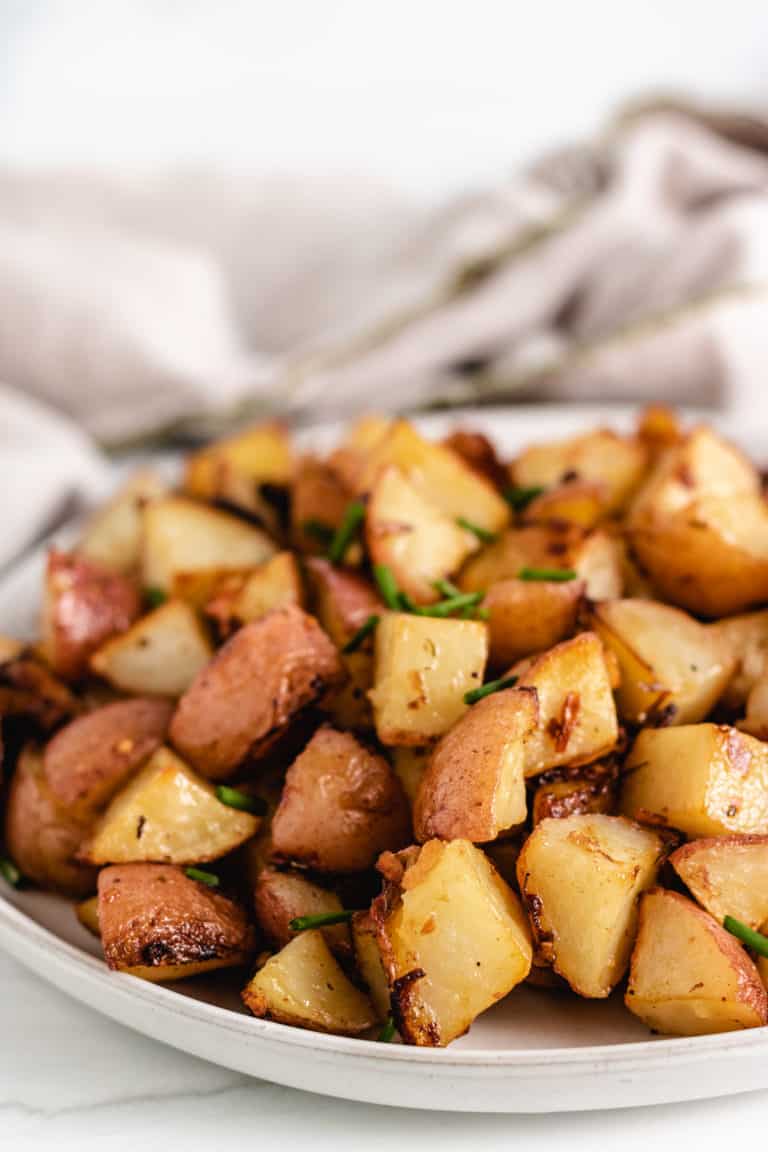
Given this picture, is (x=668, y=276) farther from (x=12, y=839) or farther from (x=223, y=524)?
(x=12, y=839)

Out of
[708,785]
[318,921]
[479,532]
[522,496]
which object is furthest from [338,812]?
[522,496]

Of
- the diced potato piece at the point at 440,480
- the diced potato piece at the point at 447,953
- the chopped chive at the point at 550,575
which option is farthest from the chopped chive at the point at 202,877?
the diced potato piece at the point at 440,480

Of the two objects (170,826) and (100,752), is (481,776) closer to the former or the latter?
(170,826)

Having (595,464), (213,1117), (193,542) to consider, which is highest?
(193,542)

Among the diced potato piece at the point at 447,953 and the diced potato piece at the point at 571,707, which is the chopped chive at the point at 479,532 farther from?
the diced potato piece at the point at 447,953

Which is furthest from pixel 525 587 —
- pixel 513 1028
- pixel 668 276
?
pixel 668 276

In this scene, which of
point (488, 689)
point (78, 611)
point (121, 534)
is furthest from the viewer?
point (121, 534)
